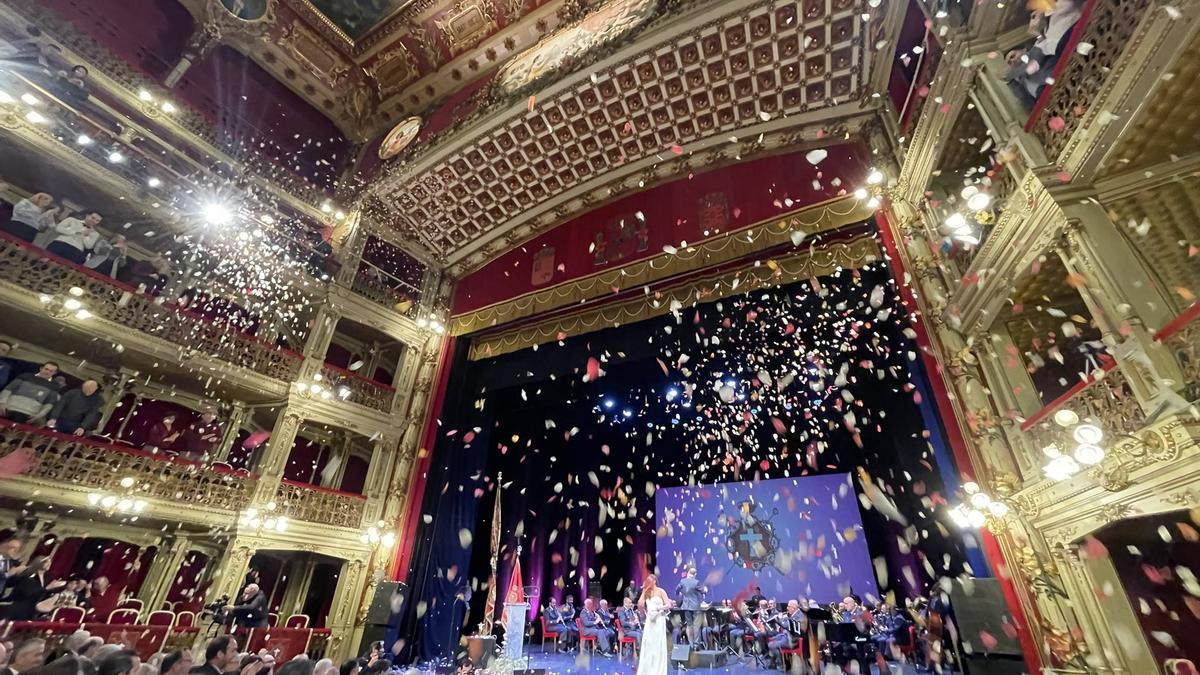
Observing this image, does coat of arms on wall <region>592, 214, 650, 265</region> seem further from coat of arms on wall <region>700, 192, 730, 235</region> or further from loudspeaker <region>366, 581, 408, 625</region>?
loudspeaker <region>366, 581, 408, 625</region>

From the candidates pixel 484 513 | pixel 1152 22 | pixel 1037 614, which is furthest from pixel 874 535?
pixel 1152 22

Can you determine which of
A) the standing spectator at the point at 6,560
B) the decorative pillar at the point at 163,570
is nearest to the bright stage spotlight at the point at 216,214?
the decorative pillar at the point at 163,570

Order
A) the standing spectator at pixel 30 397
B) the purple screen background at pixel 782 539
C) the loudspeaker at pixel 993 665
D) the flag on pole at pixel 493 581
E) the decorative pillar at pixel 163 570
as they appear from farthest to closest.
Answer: the flag on pole at pixel 493 581
the purple screen background at pixel 782 539
the decorative pillar at pixel 163 570
the standing spectator at pixel 30 397
the loudspeaker at pixel 993 665

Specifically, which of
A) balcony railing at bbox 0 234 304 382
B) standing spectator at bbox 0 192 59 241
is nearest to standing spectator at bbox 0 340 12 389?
balcony railing at bbox 0 234 304 382

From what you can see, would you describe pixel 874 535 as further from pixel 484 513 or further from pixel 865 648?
pixel 484 513

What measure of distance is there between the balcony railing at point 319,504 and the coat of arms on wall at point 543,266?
209 inches

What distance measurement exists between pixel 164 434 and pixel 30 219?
3672 mm

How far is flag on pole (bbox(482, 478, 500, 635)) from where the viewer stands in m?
9.72

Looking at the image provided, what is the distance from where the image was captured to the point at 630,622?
8.98 meters

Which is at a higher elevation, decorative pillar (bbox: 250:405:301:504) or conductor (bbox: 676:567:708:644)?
decorative pillar (bbox: 250:405:301:504)

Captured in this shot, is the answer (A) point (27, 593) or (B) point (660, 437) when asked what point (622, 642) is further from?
(A) point (27, 593)

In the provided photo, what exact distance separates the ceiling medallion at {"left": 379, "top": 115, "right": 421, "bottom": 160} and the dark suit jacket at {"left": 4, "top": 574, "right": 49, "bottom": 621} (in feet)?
28.3

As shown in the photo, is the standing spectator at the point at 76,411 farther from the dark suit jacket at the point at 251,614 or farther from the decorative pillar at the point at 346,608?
the decorative pillar at the point at 346,608

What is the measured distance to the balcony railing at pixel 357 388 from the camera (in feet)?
30.6
